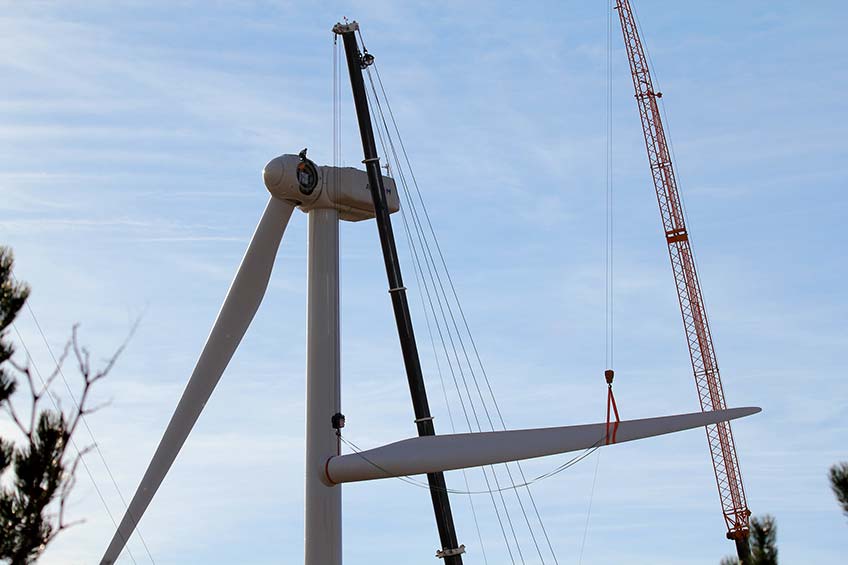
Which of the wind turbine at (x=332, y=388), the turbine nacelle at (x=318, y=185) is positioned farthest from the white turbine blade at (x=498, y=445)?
the turbine nacelle at (x=318, y=185)

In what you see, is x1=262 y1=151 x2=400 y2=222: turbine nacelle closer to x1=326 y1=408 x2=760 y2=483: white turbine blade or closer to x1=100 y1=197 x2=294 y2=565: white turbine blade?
x1=100 y1=197 x2=294 y2=565: white turbine blade

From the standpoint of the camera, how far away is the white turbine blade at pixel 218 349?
3362 centimetres

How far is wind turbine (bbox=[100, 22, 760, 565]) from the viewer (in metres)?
30.9

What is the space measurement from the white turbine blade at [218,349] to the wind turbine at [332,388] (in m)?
0.03

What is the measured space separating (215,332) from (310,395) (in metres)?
3.39

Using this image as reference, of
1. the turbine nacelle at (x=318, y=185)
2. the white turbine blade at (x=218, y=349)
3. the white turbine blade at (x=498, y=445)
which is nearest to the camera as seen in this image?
the white turbine blade at (x=498, y=445)

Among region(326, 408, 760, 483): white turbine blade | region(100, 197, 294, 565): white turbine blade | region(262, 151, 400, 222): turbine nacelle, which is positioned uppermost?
region(262, 151, 400, 222): turbine nacelle

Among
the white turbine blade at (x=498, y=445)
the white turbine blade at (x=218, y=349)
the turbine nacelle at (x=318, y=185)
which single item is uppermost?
the turbine nacelle at (x=318, y=185)

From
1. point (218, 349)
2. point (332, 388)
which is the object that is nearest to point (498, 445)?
point (332, 388)

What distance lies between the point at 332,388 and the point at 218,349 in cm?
348

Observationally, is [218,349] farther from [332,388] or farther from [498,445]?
[498,445]

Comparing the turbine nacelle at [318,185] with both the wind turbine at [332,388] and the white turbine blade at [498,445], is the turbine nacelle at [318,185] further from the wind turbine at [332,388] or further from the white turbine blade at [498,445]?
the white turbine blade at [498,445]

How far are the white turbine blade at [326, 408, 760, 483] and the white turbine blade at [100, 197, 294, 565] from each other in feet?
18.3

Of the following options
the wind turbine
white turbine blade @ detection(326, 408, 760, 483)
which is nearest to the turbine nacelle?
the wind turbine
